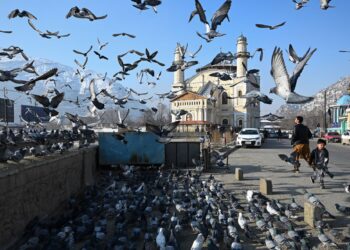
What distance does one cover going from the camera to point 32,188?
27.9 feet

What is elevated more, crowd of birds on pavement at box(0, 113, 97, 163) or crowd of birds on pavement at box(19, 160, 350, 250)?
crowd of birds on pavement at box(0, 113, 97, 163)

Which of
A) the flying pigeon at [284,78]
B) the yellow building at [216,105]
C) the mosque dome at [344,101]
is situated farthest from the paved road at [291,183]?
the mosque dome at [344,101]

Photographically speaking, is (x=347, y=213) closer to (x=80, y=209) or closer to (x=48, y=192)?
Answer: (x=80, y=209)

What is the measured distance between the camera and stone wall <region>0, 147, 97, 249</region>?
23.6ft

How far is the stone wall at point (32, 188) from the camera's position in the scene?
283 inches

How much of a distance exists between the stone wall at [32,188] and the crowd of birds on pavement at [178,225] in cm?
37

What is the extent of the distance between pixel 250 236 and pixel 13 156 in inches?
200

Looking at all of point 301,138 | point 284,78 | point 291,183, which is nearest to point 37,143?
point 291,183

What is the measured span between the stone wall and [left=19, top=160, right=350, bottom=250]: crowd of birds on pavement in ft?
1.20

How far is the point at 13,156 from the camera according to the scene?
8.43m

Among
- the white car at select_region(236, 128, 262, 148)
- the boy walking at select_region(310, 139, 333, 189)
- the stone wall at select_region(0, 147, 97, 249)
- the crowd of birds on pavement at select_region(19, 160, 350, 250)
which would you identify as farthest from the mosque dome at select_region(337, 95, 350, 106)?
the stone wall at select_region(0, 147, 97, 249)

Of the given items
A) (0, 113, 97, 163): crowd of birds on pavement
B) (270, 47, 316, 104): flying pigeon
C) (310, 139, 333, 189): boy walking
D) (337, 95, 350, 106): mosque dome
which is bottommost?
(310, 139, 333, 189): boy walking

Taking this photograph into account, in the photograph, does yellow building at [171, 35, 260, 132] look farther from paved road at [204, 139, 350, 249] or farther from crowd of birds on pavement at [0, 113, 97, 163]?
crowd of birds on pavement at [0, 113, 97, 163]

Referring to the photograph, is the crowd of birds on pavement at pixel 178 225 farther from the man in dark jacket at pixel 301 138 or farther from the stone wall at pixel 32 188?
the man in dark jacket at pixel 301 138
